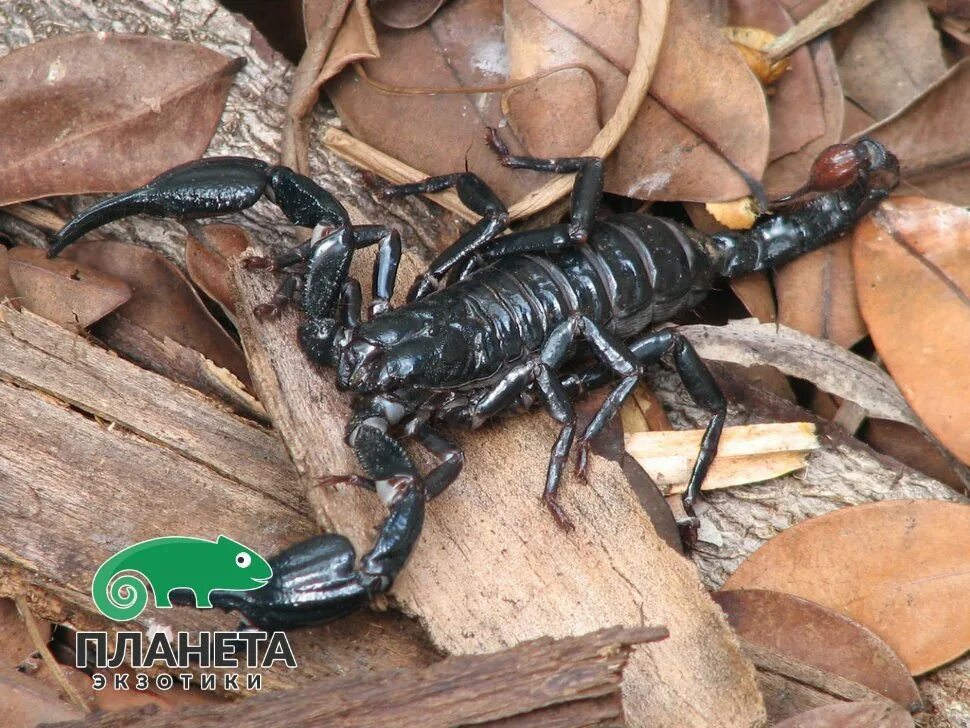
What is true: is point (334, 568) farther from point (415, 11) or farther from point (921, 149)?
point (921, 149)

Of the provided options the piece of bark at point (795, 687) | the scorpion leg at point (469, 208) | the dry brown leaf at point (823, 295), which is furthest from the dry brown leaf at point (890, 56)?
the piece of bark at point (795, 687)

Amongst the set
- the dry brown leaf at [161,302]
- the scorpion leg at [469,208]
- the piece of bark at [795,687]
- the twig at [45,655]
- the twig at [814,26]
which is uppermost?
the twig at [814,26]

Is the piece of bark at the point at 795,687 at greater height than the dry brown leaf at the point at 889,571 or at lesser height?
lesser

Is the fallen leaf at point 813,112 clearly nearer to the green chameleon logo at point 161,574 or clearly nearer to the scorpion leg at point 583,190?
the scorpion leg at point 583,190

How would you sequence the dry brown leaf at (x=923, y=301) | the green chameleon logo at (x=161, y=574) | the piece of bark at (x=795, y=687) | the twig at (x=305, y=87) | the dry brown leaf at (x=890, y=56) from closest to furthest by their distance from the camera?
the green chameleon logo at (x=161, y=574) → the piece of bark at (x=795, y=687) → the dry brown leaf at (x=923, y=301) → the twig at (x=305, y=87) → the dry brown leaf at (x=890, y=56)

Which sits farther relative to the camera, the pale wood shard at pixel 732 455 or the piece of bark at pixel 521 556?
the pale wood shard at pixel 732 455

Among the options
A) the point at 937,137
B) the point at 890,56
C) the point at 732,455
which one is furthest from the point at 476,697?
the point at 890,56
